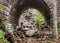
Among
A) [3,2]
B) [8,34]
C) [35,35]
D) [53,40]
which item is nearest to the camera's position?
[8,34]

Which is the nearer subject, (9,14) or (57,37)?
(9,14)

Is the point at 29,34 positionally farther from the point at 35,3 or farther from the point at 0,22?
the point at 0,22

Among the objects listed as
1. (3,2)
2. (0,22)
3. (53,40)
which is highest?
(3,2)

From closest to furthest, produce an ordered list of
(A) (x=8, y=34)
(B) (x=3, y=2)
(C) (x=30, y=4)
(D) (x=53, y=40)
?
(A) (x=8, y=34) → (B) (x=3, y=2) → (D) (x=53, y=40) → (C) (x=30, y=4)

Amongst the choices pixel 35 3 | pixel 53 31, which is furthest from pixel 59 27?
pixel 35 3

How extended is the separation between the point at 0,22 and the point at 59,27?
6.66 meters

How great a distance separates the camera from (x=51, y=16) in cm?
1346

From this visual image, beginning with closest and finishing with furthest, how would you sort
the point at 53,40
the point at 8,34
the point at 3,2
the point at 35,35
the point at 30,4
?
the point at 8,34 < the point at 3,2 < the point at 53,40 < the point at 35,35 < the point at 30,4

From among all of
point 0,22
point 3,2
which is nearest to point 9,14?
point 3,2

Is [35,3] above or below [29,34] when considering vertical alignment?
above

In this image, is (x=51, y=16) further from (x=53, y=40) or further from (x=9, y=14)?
(x=9, y=14)

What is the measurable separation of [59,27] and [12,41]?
6.66 metres

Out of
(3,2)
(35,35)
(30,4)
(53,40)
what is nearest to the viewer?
(3,2)

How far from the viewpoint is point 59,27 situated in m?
13.7
